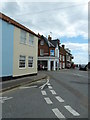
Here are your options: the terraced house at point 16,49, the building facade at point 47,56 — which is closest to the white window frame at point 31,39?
the terraced house at point 16,49

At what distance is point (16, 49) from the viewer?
16094mm

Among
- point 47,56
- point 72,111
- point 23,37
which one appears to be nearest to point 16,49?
point 23,37

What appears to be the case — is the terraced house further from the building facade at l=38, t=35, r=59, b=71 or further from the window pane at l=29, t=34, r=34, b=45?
the building facade at l=38, t=35, r=59, b=71

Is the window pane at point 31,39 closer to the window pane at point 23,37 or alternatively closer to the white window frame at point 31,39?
the white window frame at point 31,39

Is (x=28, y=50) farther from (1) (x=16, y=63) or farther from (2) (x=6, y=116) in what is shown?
(2) (x=6, y=116)

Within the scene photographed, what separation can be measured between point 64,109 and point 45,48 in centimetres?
3755

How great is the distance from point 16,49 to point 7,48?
71.7 inches

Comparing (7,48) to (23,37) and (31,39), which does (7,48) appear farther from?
(31,39)

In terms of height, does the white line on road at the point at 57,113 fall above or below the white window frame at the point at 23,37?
below

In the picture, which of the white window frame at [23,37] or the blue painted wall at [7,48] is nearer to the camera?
the blue painted wall at [7,48]

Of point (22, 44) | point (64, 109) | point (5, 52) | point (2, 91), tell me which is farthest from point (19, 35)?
point (64, 109)

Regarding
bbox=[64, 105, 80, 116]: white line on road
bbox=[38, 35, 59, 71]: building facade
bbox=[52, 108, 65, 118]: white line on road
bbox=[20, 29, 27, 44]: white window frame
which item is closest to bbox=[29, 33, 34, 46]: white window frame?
bbox=[20, 29, 27, 44]: white window frame

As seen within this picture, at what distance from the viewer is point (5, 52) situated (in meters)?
14.0

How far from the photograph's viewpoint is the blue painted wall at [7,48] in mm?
13805
